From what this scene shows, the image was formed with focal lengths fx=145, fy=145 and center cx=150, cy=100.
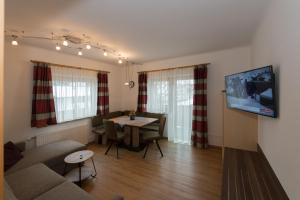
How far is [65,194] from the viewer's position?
5.40ft

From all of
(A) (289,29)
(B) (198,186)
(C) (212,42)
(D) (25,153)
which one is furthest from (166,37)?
(D) (25,153)

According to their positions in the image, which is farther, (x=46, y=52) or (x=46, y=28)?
(x=46, y=52)


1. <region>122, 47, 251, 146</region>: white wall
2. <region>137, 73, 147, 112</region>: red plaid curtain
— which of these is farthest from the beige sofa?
<region>122, 47, 251, 146</region>: white wall

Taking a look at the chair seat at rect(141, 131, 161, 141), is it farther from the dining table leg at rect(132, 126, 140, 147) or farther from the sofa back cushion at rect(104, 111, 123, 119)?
the sofa back cushion at rect(104, 111, 123, 119)

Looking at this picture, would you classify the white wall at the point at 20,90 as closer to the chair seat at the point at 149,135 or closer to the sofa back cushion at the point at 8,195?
the sofa back cushion at the point at 8,195

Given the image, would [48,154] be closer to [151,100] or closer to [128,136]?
[128,136]

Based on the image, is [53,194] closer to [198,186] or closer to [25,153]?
[25,153]

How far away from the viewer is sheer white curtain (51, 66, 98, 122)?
12.0 ft

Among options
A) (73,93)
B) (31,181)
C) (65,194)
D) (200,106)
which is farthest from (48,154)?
(200,106)

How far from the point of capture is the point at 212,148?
3.93 meters

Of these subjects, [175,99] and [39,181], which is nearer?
[39,181]

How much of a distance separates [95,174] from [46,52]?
3.00 metres

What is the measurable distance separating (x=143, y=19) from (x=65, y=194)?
8.03ft

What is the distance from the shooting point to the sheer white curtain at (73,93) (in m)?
3.67
